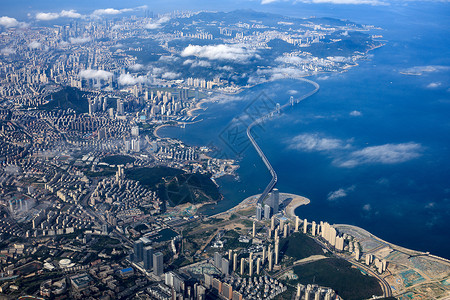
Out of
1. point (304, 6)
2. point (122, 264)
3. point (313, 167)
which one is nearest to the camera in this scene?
point (122, 264)

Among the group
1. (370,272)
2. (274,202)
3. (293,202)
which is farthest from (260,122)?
(370,272)

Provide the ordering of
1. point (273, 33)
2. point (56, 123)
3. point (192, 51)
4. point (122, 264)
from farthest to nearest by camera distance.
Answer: point (273, 33), point (192, 51), point (56, 123), point (122, 264)

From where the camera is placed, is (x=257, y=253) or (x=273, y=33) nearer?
(x=257, y=253)

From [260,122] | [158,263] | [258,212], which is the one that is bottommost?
[258,212]

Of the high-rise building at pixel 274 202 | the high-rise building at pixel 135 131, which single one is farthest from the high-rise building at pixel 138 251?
the high-rise building at pixel 135 131

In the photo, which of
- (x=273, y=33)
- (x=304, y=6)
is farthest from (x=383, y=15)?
(x=273, y=33)

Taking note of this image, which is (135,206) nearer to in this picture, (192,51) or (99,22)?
(192,51)

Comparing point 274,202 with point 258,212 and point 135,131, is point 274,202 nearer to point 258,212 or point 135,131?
point 258,212
